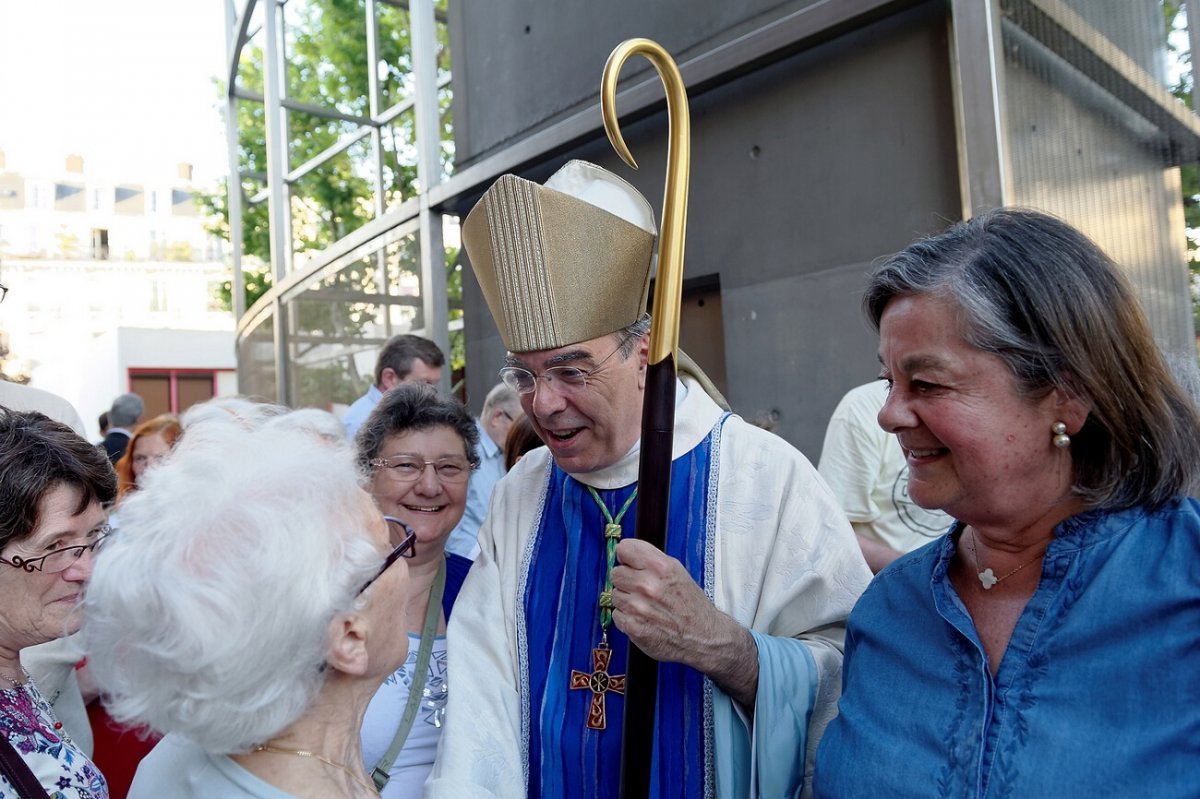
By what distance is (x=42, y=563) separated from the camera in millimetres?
1974

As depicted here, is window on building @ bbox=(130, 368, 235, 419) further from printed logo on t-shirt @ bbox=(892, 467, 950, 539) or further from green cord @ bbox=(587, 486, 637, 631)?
green cord @ bbox=(587, 486, 637, 631)

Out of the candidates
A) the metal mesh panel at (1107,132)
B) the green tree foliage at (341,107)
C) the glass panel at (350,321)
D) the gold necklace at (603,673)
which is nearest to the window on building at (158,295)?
the green tree foliage at (341,107)

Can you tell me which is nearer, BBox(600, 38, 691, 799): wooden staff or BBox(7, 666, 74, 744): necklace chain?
BBox(600, 38, 691, 799): wooden staff

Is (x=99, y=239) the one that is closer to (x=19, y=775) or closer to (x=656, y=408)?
(x=19, y=775)

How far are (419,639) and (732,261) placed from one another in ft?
12.3

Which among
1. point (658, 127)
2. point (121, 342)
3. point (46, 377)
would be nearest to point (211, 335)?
point (121, 342)

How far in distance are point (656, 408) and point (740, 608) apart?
52 centimetres

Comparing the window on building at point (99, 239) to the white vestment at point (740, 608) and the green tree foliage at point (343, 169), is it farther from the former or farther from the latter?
the white vestment at point (740, 608)

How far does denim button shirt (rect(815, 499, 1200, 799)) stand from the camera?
137 cm

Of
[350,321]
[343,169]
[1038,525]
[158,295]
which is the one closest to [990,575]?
[1038,525]

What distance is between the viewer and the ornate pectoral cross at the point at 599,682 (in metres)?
2.08

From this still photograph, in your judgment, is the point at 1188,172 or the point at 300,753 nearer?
the point at 300,753

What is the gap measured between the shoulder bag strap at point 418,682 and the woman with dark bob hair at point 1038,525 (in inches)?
41.1

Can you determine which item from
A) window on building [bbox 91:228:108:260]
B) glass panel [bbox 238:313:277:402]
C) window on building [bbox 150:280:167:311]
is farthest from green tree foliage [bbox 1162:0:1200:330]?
window on building [bbox 91:228:108:260]
